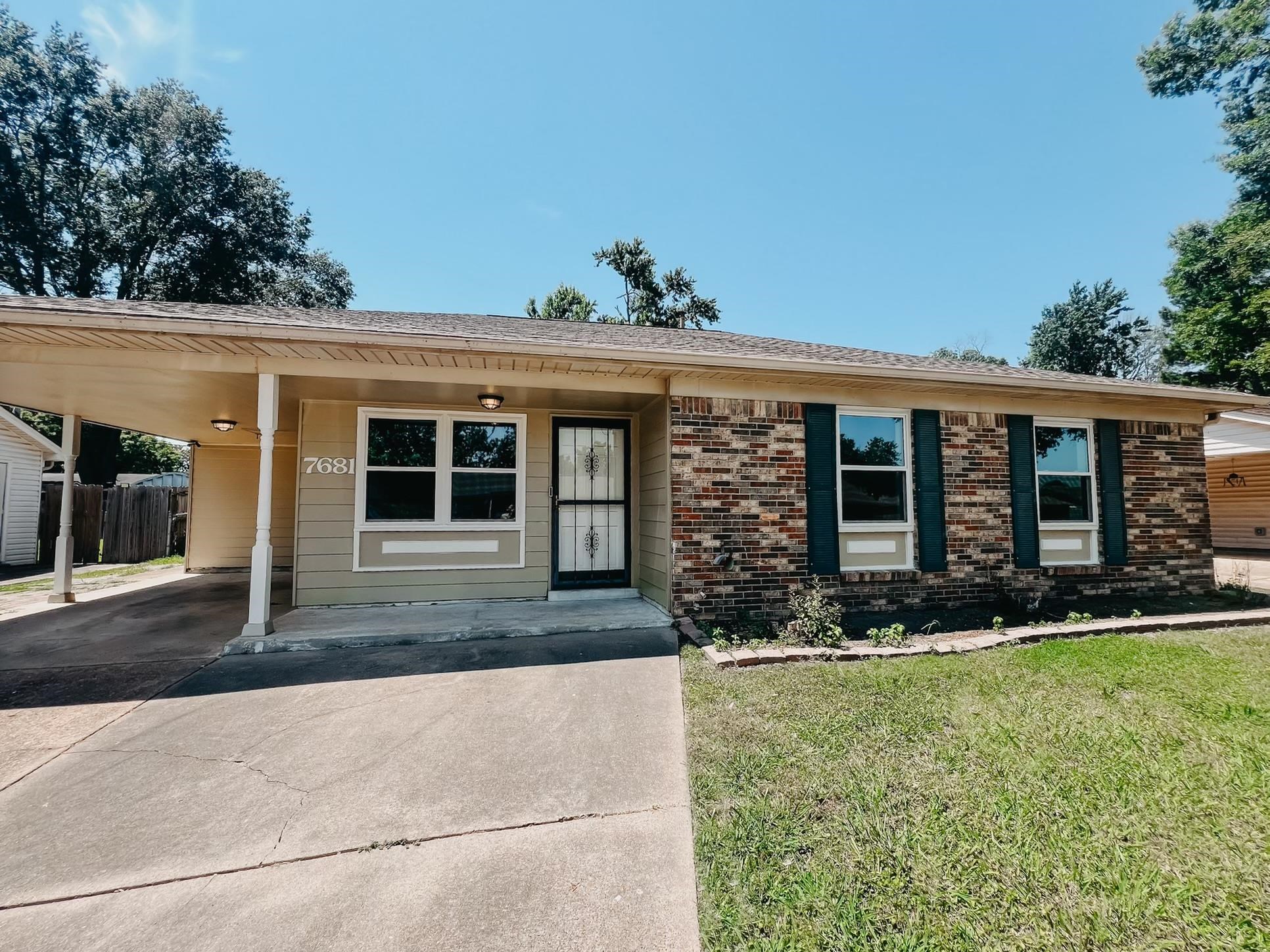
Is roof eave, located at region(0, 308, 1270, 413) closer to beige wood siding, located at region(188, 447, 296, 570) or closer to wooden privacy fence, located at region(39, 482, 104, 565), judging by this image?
beige wood siding, located at region(188, 447, 296, 570)

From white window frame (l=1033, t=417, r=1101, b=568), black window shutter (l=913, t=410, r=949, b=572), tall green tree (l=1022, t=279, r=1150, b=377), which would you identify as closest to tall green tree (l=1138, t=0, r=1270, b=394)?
tall green tree (l=1022, t=279, r=1150, b=377)

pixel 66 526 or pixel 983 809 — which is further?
pixel 66 526

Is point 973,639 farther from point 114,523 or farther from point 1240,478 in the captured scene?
point 114,523

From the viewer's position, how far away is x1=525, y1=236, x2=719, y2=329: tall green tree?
24.3 metres

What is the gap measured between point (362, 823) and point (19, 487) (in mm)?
15752

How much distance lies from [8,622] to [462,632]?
5.28 meters

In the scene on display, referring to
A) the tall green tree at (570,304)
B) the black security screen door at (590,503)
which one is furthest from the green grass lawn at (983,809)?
the tall green tree at (570,304)

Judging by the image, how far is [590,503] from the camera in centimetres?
703

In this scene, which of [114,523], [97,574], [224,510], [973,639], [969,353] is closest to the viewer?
[973,639]

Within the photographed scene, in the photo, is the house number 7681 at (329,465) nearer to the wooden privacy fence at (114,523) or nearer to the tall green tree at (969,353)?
the wooden privacy fence at (114,523)

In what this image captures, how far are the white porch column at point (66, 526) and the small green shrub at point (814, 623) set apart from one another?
874 cm

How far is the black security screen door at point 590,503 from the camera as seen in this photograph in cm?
690

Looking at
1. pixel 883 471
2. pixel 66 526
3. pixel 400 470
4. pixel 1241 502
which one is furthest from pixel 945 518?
pixel 1241 502

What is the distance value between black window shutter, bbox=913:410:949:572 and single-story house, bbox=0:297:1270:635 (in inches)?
1.1
